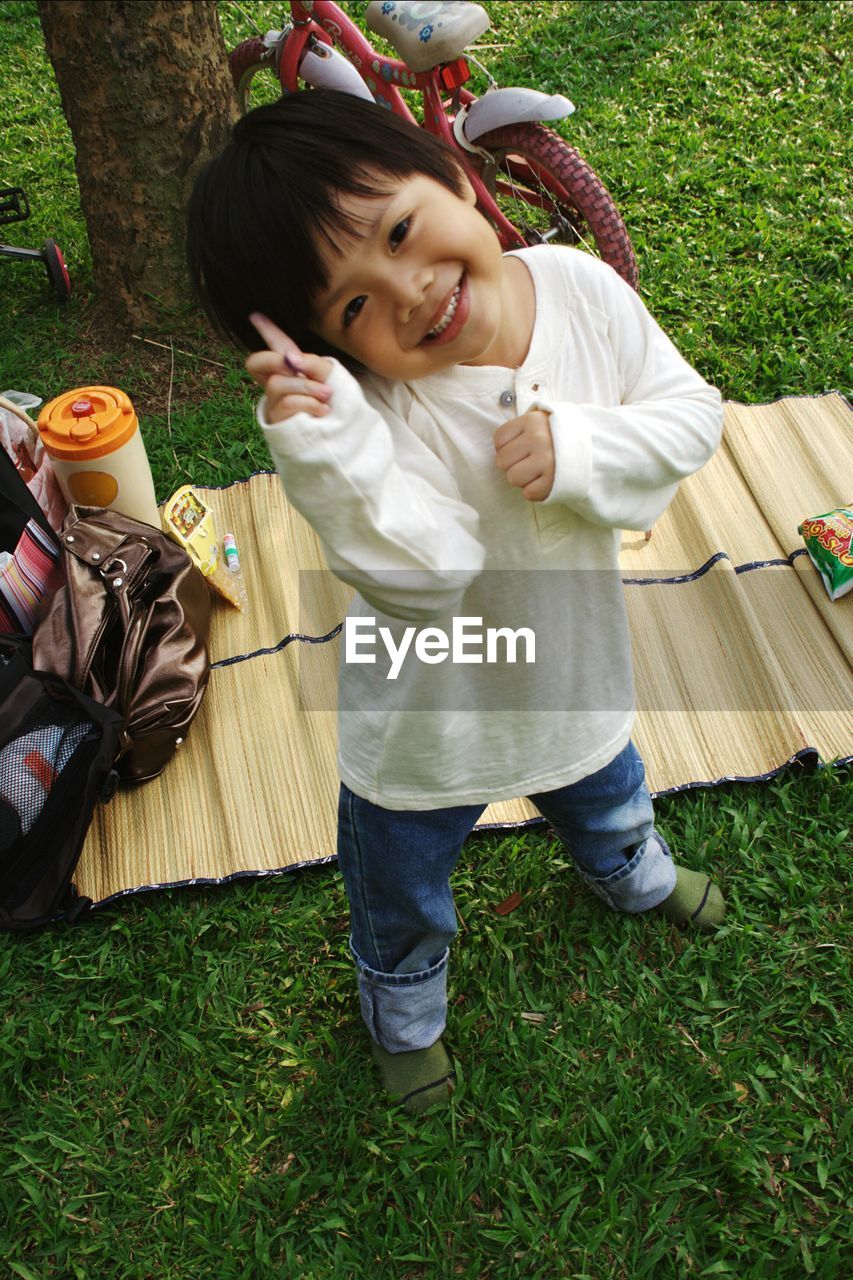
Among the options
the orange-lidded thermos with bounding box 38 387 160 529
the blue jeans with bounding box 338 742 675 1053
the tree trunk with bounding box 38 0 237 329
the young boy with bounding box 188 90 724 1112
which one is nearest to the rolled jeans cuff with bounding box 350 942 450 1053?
the blue jeans with bounding box 338 742 675 1053

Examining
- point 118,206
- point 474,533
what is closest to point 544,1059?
point 474,533

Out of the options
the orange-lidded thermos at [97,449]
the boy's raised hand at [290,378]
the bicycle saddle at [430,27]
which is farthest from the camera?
the bicycle saddle at [430,27]

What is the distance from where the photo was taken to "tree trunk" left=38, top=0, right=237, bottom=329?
2938 millimetres

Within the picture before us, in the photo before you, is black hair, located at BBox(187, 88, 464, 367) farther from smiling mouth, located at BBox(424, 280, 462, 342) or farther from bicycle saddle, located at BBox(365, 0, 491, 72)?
bicycle saddle, located at BBox(365, 0, 491, 72)

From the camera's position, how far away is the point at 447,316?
1.12 m

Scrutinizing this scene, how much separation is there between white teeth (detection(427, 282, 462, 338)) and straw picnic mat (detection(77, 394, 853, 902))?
1374 millimetres

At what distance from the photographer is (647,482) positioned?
1.25 meters

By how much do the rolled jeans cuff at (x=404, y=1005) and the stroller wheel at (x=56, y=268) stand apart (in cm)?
288

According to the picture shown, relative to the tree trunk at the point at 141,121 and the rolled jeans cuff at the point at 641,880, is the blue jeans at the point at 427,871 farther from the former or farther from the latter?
the tree trunk at the point at 141,121

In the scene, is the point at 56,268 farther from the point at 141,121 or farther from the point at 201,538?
the point at 201,538

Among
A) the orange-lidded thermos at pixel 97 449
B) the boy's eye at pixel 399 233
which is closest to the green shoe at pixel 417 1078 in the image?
the boy's eye at pixel 399 233

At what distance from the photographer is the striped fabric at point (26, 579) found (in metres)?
2.34

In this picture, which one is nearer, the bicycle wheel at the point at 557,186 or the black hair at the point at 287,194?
the black hair at the point at 287,194

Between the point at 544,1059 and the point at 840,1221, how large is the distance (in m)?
0.56
